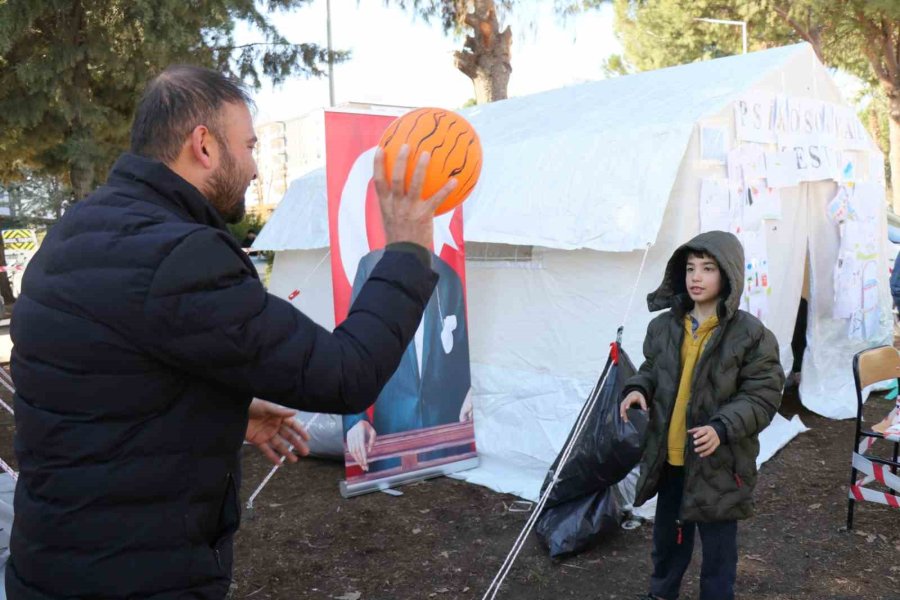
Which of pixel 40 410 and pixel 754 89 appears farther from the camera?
pixel 754 89

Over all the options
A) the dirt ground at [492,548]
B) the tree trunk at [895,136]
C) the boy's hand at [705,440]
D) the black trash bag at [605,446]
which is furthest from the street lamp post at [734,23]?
the boy's hand at [705,440]

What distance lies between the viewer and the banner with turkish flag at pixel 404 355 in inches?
200

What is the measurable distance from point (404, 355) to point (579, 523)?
1.64 meters

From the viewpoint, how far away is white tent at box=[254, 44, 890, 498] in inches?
191

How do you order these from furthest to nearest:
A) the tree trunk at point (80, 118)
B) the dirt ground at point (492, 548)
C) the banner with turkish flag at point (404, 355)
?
1. the tree trunk at point (80, 118)
2. the banner with turkish flag at point (404, 355)
3. the dirt ground at point (492, 548)

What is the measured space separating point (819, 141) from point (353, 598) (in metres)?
4.73

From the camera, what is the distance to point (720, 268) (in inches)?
129

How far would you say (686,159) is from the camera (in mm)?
4863

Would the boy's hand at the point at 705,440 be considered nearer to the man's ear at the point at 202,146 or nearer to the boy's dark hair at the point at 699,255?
the boy's dark hair at the point at 699,255

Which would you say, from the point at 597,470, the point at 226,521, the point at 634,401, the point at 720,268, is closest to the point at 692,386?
the point at 634,401

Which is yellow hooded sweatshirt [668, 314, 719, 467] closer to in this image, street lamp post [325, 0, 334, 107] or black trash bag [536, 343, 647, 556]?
black trash bag [536, 343, 647, 556]

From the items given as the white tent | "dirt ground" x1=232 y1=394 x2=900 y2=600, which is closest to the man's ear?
"dirt ground" x1=232 y1=394 x2=900 y2=600

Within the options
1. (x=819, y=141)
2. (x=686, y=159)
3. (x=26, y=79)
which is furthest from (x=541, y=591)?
(x=26, y=79)

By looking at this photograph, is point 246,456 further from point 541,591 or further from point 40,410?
point 40,410
